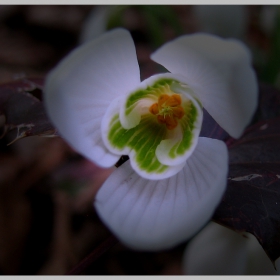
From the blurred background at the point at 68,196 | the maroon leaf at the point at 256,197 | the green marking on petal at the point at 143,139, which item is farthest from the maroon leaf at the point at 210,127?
the blurred background at the point at 68,196

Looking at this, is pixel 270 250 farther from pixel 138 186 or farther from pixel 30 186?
pixel 30 186

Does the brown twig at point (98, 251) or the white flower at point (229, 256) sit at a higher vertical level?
the brown twig at point (98, 251)

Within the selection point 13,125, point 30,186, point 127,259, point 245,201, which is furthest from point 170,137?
point 30,186

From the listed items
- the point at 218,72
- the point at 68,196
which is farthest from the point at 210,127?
the point at 68,196

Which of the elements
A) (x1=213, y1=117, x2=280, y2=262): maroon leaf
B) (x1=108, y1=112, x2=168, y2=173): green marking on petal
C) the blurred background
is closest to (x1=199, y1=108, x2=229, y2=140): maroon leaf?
(x1=213, y1=117, x2=280, y2=262): maroon leaf

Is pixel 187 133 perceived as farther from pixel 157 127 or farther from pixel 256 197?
pixel 256 197

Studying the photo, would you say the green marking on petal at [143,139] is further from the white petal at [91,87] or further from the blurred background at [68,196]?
the blurred background at [68,196]

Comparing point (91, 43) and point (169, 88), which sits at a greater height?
point (91, 43)
